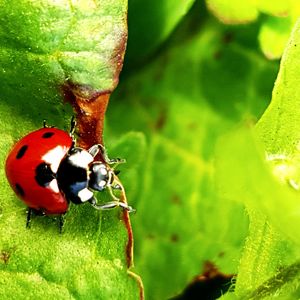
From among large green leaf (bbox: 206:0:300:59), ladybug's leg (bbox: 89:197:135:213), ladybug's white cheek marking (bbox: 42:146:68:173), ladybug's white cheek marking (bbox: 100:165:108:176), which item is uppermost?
large green leaf (bbox: 206:0:300:59)

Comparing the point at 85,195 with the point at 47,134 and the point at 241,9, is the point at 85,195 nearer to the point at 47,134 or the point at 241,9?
the point at 47,134

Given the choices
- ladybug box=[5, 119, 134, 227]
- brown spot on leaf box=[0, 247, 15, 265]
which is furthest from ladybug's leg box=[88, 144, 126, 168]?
brown spot on leaf box=[0, 247, 15, 265]

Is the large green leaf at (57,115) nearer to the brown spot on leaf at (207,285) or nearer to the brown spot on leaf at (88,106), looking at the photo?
the brown spot on leaf at (88,106)

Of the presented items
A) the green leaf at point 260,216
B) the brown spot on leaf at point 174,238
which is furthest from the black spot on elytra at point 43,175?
the brown spot on leaf at point 174,238

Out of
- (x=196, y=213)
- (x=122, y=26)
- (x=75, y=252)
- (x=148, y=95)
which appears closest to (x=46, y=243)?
(x=75, y=252)

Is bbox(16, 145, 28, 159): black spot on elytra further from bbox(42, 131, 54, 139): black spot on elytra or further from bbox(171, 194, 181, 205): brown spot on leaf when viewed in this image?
bbox(171, 194, 181, 205): brown spot on leaf

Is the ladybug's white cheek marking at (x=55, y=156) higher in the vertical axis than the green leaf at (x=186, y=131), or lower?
higher

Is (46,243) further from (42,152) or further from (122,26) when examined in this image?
(122,26)
